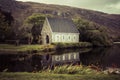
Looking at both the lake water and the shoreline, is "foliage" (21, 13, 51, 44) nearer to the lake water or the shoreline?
the shoreline

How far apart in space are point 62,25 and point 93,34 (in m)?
4.03

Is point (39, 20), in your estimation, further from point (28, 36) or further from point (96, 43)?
point (96, 43)

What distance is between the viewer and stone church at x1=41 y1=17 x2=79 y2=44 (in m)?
29.1

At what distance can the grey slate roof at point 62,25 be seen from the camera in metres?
29.5

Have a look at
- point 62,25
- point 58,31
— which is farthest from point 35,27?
point 62,25

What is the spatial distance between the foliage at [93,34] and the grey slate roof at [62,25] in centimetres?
120

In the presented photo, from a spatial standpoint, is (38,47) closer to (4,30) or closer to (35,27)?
(4,30)

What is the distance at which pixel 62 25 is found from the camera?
100 ft

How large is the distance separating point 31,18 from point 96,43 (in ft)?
28.1

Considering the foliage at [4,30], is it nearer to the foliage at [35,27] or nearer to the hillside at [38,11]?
the foliage at [35,27]

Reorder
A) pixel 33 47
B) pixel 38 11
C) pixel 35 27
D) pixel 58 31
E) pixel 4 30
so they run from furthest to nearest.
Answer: pixel 38 11, pixel 58 31, pixel 35 27, pixel 33 47, pixel 4 30

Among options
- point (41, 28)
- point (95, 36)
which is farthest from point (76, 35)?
point (41, 28)

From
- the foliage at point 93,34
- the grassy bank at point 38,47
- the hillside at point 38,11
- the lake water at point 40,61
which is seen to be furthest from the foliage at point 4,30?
the foliage at point 93,34

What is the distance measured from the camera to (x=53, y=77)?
6.65 m
